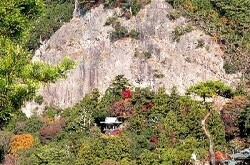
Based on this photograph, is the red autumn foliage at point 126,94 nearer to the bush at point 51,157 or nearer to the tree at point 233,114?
the tree at point 233,114

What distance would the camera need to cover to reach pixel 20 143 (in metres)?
47.5

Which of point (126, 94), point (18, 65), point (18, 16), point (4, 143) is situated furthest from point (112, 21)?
point (18, 65)

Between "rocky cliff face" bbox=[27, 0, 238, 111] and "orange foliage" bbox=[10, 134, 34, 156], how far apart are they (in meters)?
9.64

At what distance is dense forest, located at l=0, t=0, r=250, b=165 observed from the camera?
3906 cm

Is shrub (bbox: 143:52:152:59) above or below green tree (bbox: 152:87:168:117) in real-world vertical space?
above

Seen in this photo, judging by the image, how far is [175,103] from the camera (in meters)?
47.0

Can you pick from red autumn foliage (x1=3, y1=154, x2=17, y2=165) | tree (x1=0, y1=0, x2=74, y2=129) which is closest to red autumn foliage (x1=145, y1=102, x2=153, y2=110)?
red autumn foliage (x1=3, y1=154, x2=17, y2=165)

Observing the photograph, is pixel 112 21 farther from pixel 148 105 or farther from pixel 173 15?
pixel 148 105

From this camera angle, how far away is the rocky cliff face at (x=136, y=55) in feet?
182

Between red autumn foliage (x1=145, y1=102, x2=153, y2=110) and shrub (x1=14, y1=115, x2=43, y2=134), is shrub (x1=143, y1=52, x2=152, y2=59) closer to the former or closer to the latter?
red autumn foliage (x1=145, y1=102, x2=153, y2=110)

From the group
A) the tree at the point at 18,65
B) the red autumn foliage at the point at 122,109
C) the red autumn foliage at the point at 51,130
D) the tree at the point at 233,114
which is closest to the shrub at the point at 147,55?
the red autumn foliage at the point at 122,109

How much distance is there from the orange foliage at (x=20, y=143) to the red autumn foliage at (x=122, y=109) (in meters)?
8.05

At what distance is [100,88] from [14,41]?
47.4m

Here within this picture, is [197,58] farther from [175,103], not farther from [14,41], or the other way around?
[14,41]
